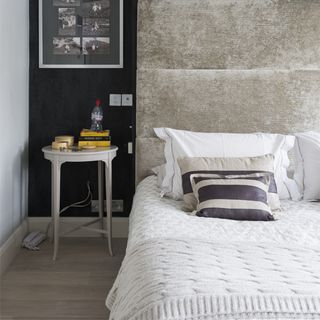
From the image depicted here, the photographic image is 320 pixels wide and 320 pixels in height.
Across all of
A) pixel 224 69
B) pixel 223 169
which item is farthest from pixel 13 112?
pixel 223 169

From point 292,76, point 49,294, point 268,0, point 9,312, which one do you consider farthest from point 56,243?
point 268,0

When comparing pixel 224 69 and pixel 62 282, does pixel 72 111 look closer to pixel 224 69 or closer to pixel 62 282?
pixel 224 69

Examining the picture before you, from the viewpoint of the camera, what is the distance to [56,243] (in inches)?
130

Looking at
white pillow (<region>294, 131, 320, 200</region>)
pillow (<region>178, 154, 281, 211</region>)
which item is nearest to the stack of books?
pillow (<region>178, 154, 281, 211</region>)

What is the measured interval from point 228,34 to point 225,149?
84cm

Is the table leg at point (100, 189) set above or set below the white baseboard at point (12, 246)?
above

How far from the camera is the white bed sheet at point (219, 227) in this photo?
81.1 inches

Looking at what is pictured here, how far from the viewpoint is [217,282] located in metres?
1.50

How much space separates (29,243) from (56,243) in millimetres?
322

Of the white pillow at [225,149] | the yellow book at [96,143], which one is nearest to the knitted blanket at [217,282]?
the white pillow at [225,149]

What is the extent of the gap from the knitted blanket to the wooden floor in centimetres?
79

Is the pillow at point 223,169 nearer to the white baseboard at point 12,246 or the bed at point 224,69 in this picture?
the bed at point 224,69

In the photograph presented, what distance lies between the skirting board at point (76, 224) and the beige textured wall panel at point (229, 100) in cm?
87

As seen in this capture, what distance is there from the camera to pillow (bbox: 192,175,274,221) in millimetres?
2400
